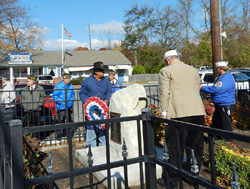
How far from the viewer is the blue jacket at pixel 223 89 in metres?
4.43

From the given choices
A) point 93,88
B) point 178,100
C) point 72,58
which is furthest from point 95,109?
point 72,58

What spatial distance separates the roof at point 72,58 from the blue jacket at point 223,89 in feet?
111

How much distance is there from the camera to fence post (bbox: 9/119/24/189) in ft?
5.20

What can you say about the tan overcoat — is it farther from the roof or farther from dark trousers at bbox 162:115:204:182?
the roof

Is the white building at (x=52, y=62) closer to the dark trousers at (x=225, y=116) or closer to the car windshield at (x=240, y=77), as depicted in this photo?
the car windshield at (x=240, y=77)

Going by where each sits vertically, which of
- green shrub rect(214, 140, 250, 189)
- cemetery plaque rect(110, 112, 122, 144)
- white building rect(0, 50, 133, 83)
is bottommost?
green shrub rect(214, 140, 250, 189)

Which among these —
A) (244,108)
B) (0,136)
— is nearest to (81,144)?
(0,136)

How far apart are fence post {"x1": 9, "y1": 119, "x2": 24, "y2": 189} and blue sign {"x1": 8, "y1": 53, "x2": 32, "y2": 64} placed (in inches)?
1382

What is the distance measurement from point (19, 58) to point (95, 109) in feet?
107

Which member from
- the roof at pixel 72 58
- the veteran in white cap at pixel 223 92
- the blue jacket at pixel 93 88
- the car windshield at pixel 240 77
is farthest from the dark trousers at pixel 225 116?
the roof at pixel 72 58

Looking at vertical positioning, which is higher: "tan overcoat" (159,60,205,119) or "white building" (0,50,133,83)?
"white building" (0,50,133,83)

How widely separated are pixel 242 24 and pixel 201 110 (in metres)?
30.5

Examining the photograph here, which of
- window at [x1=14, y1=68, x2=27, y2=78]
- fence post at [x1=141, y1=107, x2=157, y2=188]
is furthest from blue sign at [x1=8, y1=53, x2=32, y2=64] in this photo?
fence post at [x1=141, y1=107, x2=157, y2=188]

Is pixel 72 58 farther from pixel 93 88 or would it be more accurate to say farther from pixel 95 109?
pixel 95 109
